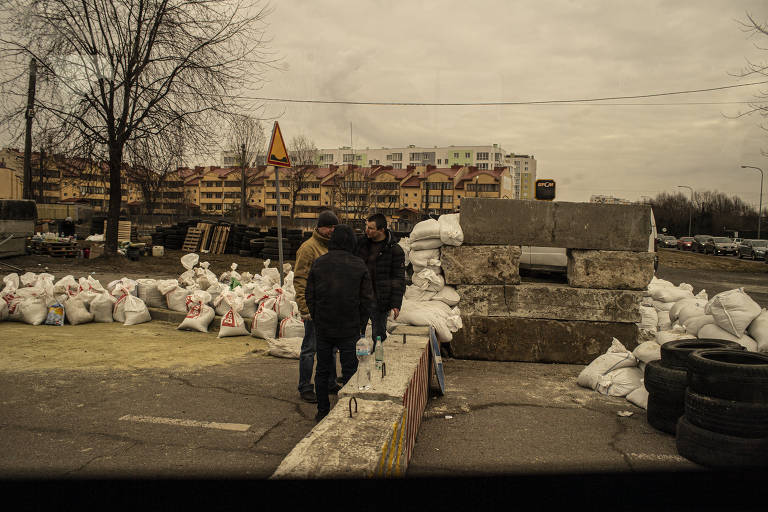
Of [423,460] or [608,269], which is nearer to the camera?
[423,460]

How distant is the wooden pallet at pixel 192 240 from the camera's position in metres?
21.8

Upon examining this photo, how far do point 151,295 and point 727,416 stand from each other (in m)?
8.59

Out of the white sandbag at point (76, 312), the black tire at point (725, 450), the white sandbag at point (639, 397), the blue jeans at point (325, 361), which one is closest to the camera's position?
the black tire at point (725, 450)

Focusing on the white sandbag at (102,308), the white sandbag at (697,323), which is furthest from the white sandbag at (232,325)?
the white sandbag at (697,323)

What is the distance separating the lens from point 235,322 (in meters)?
8.35

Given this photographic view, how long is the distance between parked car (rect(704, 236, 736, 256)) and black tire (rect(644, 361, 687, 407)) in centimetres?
4465

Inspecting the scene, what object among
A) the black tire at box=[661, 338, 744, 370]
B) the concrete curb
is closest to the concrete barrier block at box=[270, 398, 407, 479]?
the concrete curb

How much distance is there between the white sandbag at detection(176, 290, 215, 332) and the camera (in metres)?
8.58

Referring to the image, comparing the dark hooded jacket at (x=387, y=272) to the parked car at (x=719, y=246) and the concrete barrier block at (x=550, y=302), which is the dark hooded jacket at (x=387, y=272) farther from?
the parked car at (x=719, y=246)

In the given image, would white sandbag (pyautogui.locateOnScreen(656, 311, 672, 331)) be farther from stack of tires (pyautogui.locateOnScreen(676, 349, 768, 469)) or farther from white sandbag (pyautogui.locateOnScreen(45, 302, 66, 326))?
white sandbag (pyautogui.locateOnScreen(45, 302, 66, 326))

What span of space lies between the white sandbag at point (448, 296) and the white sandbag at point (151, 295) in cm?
503

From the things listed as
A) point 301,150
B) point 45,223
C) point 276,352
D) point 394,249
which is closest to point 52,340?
point 276,352

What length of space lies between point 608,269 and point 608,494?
554 centimetres

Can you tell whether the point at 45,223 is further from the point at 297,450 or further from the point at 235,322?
the point at 297,450
